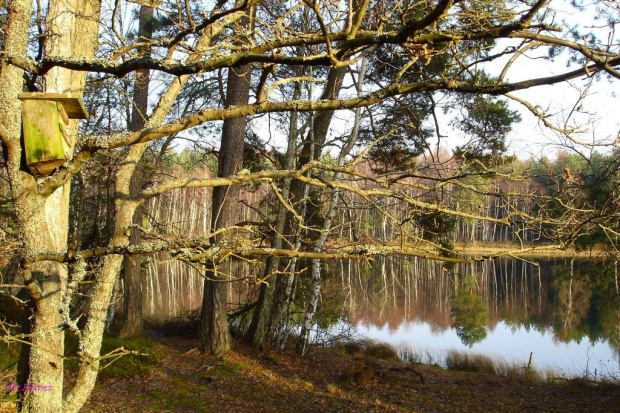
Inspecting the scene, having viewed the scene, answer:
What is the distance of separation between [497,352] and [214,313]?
9.05m

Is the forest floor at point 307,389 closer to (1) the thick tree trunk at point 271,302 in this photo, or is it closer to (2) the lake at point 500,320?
(1) the thick tree trunk at point 271,302

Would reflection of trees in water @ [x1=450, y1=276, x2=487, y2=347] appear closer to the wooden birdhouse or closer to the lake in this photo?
the lake

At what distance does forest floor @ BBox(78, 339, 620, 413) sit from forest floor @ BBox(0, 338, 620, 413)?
0.05ft

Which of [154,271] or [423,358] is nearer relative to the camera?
[423,358]

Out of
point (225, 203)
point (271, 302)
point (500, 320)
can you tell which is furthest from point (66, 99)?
point (500, 320)

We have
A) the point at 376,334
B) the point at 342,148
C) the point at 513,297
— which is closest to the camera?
the point at 342,148

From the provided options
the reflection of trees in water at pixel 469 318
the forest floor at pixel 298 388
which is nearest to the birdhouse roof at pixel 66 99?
the forest floor at pixel 298 388

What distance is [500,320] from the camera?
19328 mm

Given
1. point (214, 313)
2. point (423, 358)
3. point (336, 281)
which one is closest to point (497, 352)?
point (423, 358)

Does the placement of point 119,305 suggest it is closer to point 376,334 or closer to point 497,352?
point 376,334

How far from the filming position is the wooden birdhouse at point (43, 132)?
8.46ft

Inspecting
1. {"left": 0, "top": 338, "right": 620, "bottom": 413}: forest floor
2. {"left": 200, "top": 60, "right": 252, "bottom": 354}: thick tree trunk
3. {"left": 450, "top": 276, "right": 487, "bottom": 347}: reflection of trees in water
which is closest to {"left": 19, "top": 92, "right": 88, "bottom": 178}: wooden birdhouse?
{"left": 0, "top": 338, "right": 620, "bottom": 413}: forest floor

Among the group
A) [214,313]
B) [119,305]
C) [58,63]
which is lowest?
[119,305]

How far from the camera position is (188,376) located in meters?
7.63
